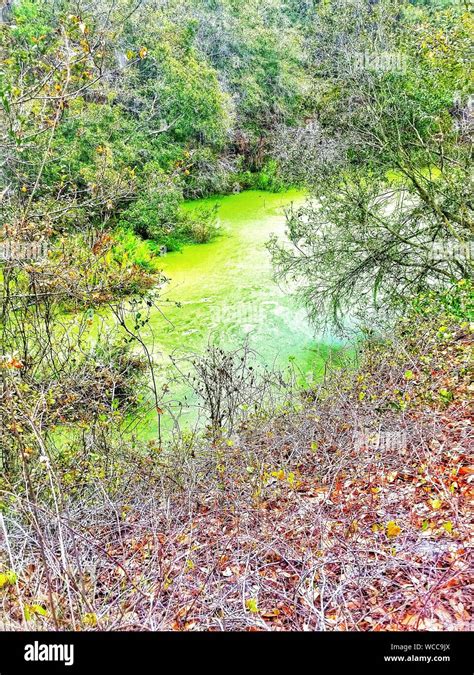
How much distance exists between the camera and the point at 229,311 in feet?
23.1

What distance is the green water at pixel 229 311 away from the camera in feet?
19.6

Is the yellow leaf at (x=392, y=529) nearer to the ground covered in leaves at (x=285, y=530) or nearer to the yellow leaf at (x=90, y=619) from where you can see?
the ground covered in leaves at (x=285, y=530)

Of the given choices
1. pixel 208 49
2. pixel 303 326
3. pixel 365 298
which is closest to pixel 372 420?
pixel 365 298

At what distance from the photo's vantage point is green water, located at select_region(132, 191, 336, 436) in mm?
5961

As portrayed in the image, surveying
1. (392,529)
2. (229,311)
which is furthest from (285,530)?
(229,311)

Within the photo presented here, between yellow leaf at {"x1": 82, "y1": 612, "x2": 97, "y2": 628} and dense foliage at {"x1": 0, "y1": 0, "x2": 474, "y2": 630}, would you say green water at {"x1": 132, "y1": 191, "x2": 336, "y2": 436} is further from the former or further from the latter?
yellow leaf at {"x1": 82, "y1": 612, "x2": 97, "y2": 628}

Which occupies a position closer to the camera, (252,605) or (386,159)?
(252,605)

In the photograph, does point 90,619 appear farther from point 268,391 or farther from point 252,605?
point 268,391

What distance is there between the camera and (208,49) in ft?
36.2

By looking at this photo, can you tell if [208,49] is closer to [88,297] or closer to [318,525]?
[88,297]
